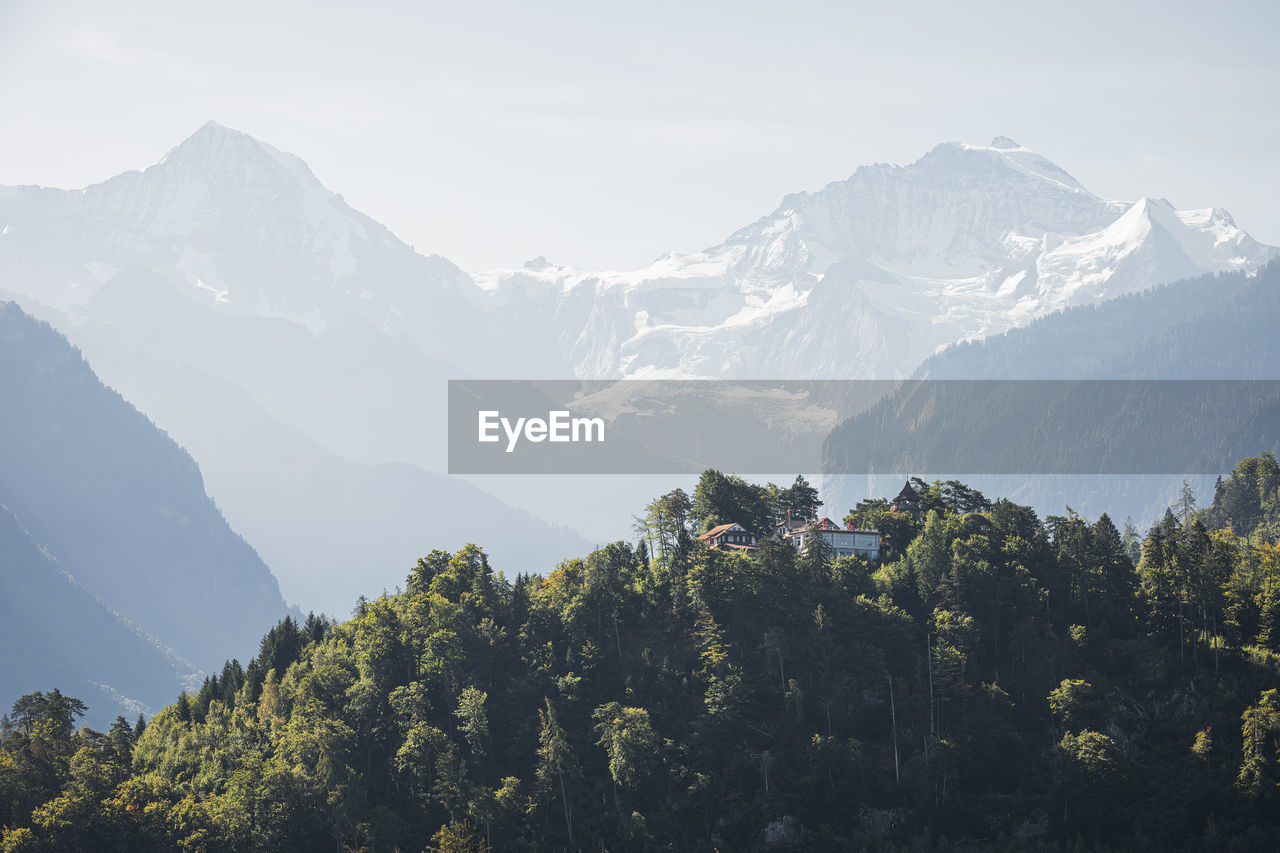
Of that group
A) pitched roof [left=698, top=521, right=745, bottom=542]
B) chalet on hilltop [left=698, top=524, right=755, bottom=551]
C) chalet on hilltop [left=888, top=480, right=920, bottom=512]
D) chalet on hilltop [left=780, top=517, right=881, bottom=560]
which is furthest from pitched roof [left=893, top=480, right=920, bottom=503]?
pitched roof [left=698, top=521, right=745, bottom=542]

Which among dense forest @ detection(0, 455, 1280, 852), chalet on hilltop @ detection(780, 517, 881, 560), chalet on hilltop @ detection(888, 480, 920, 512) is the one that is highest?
chalet on hilltop @ detection(888, 480, 920, 512)

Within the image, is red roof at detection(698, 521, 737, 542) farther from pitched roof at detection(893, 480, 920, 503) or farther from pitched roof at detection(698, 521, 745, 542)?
pitched roof at detection(893, 480, 920, 503)

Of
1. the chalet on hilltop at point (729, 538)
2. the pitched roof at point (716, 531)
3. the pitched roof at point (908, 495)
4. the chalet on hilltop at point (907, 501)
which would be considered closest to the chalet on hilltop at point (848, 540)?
the chalet on hilltop at point (729, 538)

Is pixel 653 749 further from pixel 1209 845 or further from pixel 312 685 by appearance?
pixel 1209 845

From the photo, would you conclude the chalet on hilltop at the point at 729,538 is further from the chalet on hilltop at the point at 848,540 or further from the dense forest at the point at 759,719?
the chalet on hilltop at the point at 848,540

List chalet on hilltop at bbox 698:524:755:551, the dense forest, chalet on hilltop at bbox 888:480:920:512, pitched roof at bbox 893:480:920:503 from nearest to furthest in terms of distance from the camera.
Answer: the dense forest < chalet on hilltop at bbox 698:524:755:551 < chalet on hilltop at bbox 888:480:920:512 < pitched roof at bbox 893:480:920:503

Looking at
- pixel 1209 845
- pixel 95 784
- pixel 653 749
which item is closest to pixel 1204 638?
pixel 1209 845

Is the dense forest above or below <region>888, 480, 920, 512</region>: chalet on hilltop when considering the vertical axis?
below
